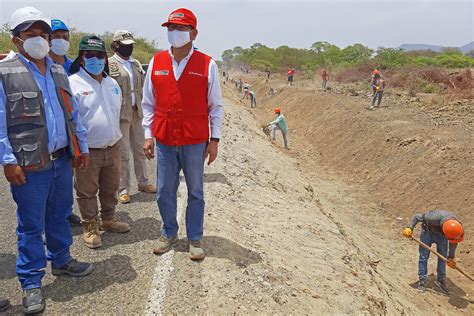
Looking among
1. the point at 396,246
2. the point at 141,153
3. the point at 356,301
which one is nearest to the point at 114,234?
the point at 141,153

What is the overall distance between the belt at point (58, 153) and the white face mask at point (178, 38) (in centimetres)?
126

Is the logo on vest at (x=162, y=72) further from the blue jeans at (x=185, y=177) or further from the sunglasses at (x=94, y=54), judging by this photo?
the sunglasses at (x=94, y=54)

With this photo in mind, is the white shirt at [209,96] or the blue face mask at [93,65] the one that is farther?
the blue face mask at [93,65]

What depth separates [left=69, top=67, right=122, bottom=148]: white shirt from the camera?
374cm

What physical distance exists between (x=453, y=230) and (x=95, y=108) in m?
4.80

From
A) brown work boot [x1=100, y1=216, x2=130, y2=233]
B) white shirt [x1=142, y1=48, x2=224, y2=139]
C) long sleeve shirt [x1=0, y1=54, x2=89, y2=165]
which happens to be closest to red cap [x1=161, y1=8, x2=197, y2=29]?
white shirt [x1=142, y1=48, x2=224, y2=139]

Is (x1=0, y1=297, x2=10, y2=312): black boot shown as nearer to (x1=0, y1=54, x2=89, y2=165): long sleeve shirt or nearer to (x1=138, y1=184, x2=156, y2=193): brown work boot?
(x1=0, y1=54, x2=89, y2=165): long sleeve shirt

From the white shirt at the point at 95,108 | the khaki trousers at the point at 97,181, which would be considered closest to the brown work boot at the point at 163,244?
the khaki trousers at the point at 97,181

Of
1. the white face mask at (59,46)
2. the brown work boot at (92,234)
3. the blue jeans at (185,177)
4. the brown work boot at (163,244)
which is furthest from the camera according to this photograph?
the white face mask at (59,46)

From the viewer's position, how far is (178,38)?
3305 millimetres

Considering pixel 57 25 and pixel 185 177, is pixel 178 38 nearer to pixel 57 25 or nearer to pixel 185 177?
pixel 185 177

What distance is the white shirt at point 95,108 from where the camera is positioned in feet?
12.3

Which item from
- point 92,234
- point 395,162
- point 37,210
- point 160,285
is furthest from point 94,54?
point 395,162

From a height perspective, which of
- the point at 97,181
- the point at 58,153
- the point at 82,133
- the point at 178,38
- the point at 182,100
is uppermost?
the point at 178,38
